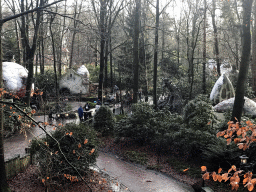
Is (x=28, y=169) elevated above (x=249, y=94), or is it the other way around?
(x=249, y=94)

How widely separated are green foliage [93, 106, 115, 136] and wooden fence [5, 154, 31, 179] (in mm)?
5547

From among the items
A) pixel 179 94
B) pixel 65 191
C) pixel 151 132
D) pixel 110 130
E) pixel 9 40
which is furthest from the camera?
pixel 9 40

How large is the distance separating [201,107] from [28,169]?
26.1 feet

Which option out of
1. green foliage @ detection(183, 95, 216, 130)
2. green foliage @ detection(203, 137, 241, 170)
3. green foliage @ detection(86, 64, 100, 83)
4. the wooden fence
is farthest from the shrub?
green foliage @ detection(86, 64, 100, 83)

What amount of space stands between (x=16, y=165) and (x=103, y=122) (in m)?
6.43

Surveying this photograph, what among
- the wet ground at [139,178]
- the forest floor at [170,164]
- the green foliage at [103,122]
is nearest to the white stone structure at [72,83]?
the green foliage at [103,122]

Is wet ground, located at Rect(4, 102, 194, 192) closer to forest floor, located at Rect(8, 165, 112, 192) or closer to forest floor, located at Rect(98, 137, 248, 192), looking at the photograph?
forest floor, located at Rect(98, 137, 248, 192)

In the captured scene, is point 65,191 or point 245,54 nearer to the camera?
point 65,191

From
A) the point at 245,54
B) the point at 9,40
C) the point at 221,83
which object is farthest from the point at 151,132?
the point at 9,40

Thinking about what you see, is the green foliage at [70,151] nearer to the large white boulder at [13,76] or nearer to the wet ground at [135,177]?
the wet ground at [135,177]

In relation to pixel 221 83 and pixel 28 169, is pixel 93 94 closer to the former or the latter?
pixel 221 83

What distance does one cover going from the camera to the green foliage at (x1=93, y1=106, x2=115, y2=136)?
1477 centimetres

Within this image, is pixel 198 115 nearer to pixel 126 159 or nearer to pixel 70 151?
pixel 126 159

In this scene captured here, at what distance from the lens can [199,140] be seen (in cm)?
1054
